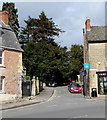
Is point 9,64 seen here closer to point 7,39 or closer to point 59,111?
point 7,39

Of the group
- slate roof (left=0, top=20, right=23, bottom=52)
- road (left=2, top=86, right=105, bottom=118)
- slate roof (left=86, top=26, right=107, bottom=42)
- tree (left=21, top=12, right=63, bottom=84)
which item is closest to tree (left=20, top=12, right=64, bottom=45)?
tree (left=21, top=12, right=63, bottom=84)

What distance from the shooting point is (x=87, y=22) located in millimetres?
35844

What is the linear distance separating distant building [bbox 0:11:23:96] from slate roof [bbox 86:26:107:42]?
11.7m

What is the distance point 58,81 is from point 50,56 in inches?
688

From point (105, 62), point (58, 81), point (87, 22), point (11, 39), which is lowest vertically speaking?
point (58, 81)

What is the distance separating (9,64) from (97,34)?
15060 millimetres

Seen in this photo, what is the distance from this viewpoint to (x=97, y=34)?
34.2 metres

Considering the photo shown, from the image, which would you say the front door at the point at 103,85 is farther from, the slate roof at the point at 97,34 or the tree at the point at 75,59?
the tree at the point at 75,59

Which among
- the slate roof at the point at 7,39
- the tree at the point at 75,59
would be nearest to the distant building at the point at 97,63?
the slate roof at the point at 7,39

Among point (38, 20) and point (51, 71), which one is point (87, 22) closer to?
point (51, 71)

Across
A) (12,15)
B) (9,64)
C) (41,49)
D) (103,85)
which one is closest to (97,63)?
(103,85)

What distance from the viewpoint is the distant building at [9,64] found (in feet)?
80.5

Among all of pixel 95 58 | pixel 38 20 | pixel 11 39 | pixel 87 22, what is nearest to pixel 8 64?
pixel 11 39

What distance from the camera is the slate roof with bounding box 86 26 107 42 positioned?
33.0 metres
